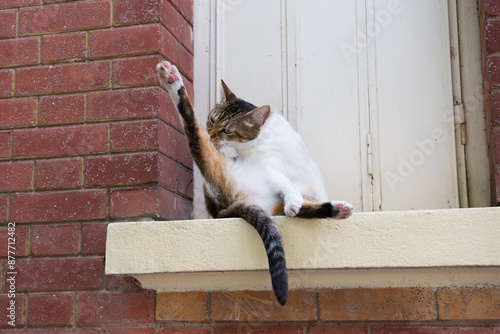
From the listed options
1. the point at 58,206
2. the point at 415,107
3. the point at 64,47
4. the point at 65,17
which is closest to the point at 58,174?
the point at 58,206

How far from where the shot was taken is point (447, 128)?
1.78 metres

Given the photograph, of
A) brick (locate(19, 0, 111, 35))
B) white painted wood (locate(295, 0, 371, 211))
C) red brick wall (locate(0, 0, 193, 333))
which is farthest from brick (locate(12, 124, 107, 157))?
white painted wood (locate(295, 0, 371, 211))

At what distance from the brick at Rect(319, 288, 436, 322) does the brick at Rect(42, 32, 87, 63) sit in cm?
112

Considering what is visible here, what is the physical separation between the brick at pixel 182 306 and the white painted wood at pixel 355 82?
0.56m

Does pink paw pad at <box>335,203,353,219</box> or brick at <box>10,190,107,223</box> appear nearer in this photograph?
pink paw pad at <box>335,203,353,219</box>

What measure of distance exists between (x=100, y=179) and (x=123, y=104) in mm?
251

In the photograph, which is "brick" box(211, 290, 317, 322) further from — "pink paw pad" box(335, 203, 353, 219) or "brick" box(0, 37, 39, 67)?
"brick" box(0, 37, 39, 67)

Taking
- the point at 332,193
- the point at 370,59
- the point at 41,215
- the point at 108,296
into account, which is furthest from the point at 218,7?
the point at 108,296

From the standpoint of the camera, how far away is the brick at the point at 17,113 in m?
1.82

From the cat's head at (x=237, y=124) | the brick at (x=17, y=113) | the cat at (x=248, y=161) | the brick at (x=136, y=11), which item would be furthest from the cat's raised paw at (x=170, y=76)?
the brick at (x=17, y=113)

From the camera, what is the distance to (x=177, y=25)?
1902 mm

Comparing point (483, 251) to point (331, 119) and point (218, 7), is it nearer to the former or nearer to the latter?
point (331, 119)

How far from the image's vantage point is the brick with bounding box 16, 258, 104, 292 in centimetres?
171

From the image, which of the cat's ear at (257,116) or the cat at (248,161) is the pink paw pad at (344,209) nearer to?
the cat at (248,161)
